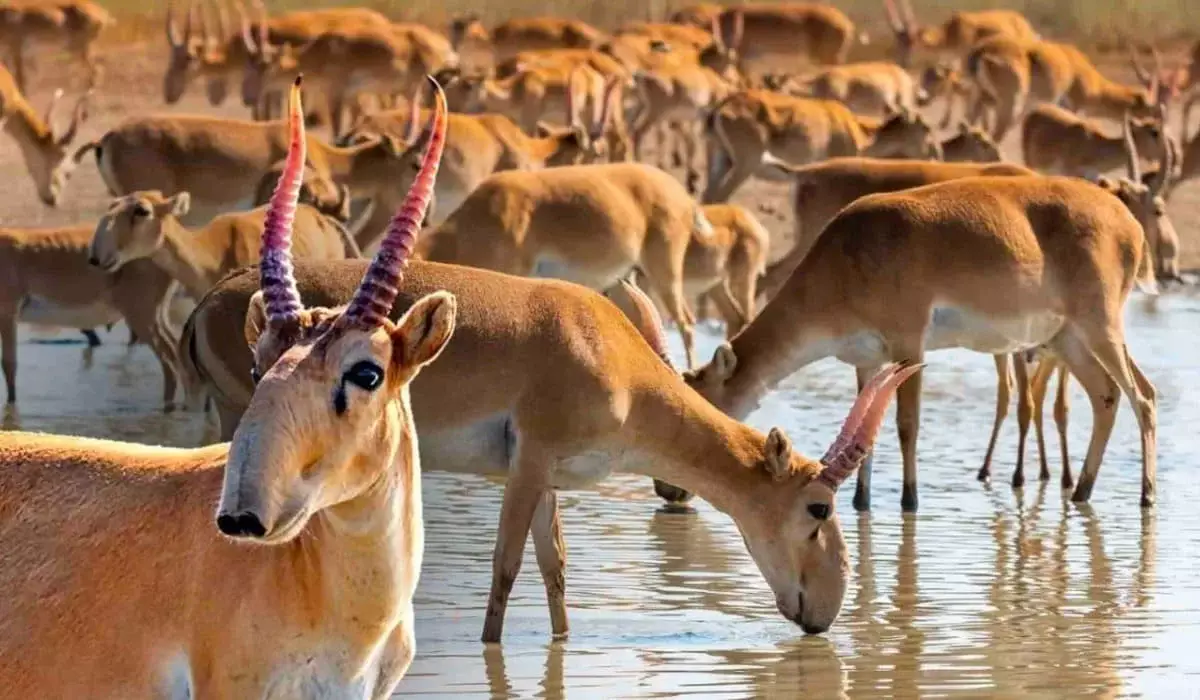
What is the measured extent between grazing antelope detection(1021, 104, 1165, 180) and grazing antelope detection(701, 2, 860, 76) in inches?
462

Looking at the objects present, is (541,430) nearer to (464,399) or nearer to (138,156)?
(464,399)

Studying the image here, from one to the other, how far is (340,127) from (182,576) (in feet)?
88.0

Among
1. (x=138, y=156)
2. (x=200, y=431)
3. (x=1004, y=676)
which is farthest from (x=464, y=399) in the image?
Result: (x=138, y=156)

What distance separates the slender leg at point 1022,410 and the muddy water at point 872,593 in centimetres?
14

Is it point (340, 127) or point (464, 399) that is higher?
point (464, 399)

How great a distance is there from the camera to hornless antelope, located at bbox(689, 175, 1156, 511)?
12.0m

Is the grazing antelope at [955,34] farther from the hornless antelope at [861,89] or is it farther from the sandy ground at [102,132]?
the hornless antelope at [861,89]

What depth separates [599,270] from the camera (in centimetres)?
1611

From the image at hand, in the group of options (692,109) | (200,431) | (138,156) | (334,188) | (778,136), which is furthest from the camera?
(692,109)

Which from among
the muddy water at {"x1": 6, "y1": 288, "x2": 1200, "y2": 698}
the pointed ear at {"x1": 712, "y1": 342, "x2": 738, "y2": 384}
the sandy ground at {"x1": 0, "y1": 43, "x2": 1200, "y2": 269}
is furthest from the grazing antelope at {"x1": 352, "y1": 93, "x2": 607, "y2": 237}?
the pointed ear at {"x1": 712, "y1": 342, "x2": 738, "y2": 384}

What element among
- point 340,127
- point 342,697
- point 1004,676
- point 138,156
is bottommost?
point 340,127

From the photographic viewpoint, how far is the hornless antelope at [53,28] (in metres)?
34.2

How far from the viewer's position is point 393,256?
16.0 feet

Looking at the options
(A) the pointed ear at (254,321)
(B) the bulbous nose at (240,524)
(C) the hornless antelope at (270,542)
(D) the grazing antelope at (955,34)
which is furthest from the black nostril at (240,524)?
(D) the grazing antelope at (955,34)
